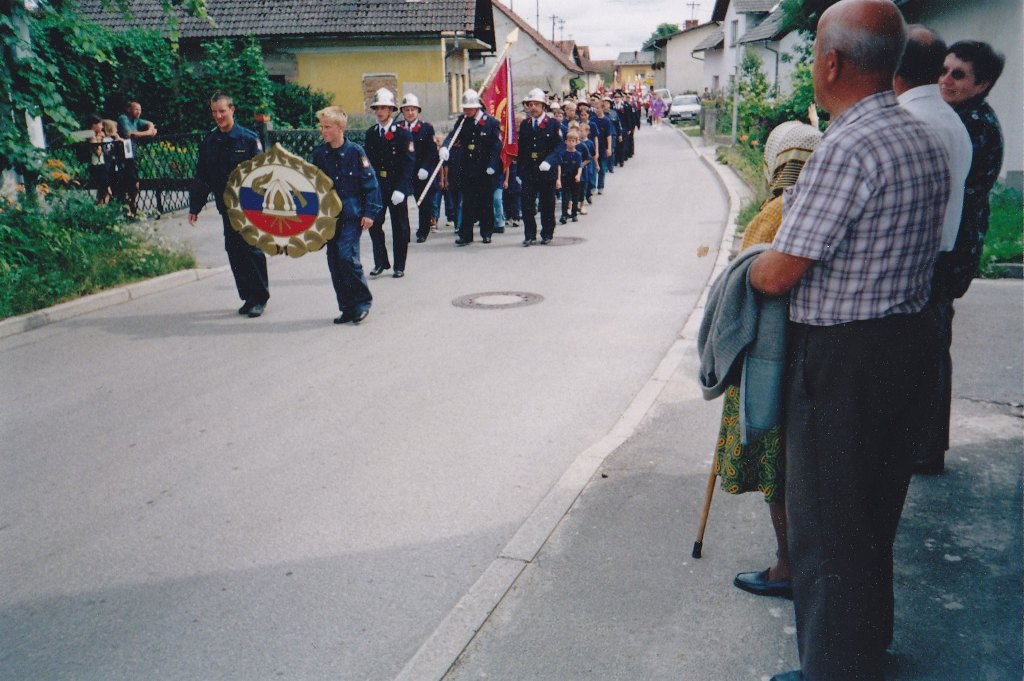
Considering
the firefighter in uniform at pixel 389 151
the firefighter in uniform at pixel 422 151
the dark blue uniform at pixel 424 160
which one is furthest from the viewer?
the dark blue uniform at pixel 424 160

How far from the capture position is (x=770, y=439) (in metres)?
3.25

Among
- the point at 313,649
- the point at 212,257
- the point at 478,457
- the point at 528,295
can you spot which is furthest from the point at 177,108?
the point at 313,649

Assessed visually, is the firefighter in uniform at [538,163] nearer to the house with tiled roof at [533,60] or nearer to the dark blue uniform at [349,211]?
the dark blue uniform at [349,211]

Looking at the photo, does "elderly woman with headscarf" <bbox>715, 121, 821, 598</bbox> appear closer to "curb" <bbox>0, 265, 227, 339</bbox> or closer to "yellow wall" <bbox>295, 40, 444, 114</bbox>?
"curb" <bbox>0, 265, 227, 339</bbox>

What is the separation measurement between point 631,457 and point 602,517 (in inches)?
32.0

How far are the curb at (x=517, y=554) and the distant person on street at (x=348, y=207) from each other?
326cm

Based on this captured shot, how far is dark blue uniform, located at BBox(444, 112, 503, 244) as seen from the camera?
13.5 m

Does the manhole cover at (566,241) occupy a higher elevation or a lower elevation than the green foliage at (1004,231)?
lower

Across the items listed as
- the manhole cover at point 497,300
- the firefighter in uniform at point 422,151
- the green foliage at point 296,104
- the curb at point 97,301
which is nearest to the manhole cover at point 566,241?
the firefighter in uniform at point 422,151

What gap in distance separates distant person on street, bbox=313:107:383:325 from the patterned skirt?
5.73m

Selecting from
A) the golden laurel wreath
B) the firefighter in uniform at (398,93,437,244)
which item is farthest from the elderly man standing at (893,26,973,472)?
the firefighter in uniform at (398,93,437,244)

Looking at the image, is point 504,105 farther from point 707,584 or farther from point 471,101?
point 707,584

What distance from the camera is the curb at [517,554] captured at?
10.8 feet

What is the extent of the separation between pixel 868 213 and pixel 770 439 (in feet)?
3.25
